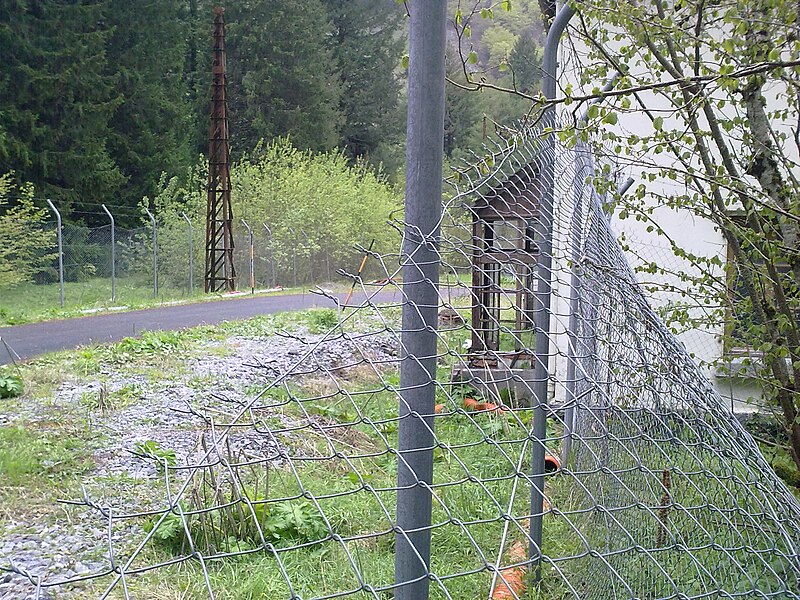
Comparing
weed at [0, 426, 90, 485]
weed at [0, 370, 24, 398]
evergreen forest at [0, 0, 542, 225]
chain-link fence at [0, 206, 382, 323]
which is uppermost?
evergreen forest at [0, 0, 542, 225]

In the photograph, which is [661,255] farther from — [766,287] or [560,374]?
[766,287]

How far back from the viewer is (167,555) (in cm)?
410

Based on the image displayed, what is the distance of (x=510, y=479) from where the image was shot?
341 cm

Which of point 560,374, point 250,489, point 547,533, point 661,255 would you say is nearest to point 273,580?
point 250,489

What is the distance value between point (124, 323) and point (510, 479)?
11.4m

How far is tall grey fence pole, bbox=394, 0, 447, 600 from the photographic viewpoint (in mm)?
1659

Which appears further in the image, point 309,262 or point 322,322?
point 309,262

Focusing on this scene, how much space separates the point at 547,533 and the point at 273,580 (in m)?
1.51

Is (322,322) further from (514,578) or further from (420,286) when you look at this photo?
A: (420,286)

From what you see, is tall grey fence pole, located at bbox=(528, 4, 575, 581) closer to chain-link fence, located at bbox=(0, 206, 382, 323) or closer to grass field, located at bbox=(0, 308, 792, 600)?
grass field, located at bbox=(0, 308, 792, 600)

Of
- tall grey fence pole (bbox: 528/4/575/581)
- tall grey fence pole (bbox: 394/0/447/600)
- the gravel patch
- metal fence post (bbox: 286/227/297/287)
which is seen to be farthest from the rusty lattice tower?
tall grey fence pole (bbox: 394/0/447/600)

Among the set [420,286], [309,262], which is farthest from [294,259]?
[420,286]

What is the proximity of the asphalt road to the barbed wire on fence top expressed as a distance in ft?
13.1

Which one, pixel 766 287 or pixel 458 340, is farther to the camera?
pixel 458 340
